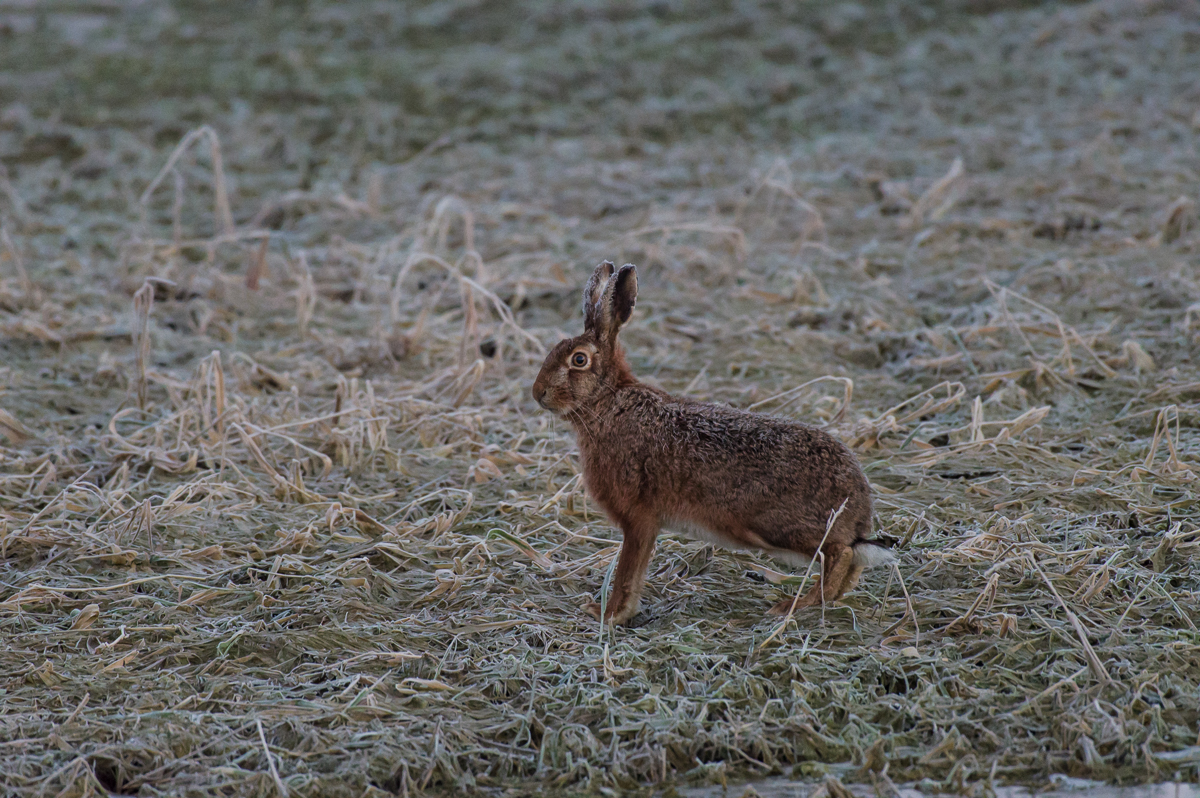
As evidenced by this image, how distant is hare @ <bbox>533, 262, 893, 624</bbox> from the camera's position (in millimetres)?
4605

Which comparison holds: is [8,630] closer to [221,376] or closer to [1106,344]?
[221,376]

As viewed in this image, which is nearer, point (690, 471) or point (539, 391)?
point (690, 471)

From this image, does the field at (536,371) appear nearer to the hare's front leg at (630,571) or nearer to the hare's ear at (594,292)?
the hare's front leg at (630,571)

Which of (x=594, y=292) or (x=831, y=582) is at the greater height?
(x=594, y=292)

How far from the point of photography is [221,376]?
20.4ft

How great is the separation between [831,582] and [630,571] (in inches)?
27.9

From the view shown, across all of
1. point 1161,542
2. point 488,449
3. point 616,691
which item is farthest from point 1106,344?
point 616,691

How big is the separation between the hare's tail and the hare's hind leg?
0.02 meters

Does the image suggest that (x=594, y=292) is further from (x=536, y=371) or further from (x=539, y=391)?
(x=536, y=371)

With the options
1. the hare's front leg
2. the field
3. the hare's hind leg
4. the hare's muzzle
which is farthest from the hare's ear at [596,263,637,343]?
the hare's hind leg

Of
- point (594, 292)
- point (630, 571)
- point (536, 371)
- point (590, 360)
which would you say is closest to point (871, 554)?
point (630, 571)

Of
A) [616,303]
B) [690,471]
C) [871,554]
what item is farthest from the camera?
[616,303]

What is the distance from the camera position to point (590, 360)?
16.6 ft

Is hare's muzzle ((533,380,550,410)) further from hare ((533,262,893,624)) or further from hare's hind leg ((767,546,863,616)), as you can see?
hare's hind leg ((767,546,863,616))
